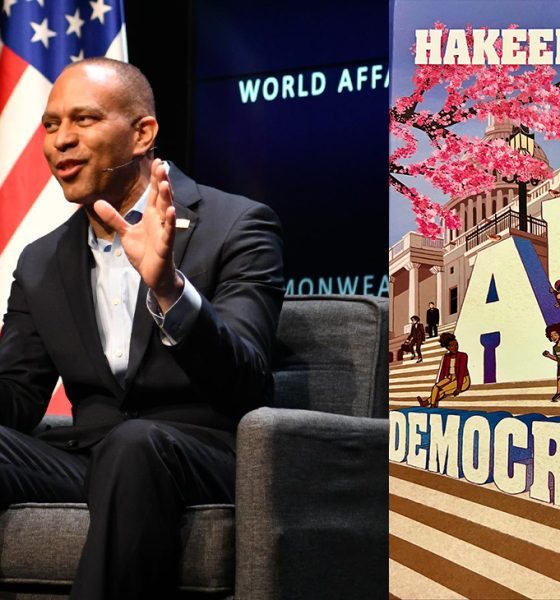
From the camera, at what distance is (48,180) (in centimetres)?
292

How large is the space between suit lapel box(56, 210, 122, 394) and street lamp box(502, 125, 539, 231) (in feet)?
3.34

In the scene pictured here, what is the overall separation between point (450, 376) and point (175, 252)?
939 millimetres

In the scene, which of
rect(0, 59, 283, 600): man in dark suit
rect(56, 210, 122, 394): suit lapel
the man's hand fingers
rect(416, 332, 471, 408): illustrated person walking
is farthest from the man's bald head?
rect(416, 332, 471, 408): illustrated person walking

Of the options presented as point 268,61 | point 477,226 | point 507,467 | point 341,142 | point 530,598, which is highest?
point 268,61

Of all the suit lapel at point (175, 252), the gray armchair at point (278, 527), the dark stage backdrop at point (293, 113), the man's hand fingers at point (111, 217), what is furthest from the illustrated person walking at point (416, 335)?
the dark stage backdrop at point (293, 113)

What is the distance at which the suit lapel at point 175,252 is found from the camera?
181 centimetres

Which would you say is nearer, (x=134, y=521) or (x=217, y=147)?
(x=134, y=521)

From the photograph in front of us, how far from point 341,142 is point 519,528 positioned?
7.61ft

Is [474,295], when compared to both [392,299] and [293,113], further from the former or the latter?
[293,113]

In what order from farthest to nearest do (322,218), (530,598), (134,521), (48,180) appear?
(322,218) < (48,180) < (134,521) < (530,598)

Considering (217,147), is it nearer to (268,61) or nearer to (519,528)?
(268,61)

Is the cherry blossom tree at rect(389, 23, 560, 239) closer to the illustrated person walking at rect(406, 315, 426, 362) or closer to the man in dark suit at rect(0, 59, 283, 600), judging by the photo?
Answer: the illustrated person walking at rect(406, 315, 426, 362)

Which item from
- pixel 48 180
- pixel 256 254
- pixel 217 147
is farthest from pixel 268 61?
pixel 256 254

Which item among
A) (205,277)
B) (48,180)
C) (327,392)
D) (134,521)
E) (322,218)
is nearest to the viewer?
(134,521)
